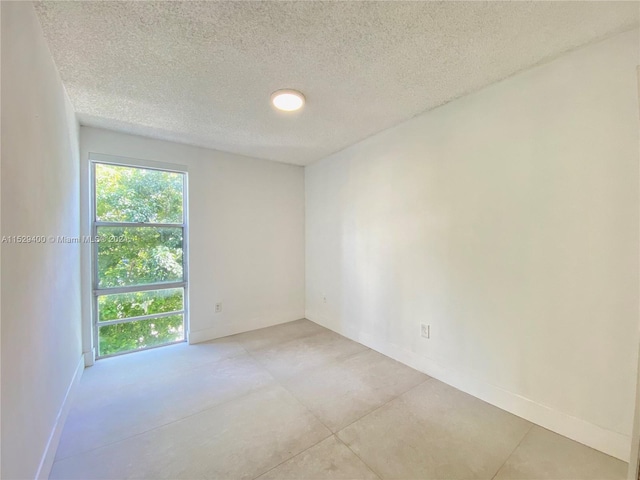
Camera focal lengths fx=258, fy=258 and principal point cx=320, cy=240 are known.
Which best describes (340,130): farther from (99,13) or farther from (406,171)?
(99,13)

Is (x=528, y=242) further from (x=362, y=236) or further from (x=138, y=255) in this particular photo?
(x=138, y=255)

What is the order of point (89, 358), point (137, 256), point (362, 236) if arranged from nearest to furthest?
point (89, 358) → point (137, 256) → point (362, 236)

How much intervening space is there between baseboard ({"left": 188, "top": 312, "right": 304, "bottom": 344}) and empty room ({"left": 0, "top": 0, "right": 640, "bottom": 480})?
214mm

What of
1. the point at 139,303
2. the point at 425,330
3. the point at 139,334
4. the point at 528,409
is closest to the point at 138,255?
the point at 139,303

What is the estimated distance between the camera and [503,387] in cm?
193

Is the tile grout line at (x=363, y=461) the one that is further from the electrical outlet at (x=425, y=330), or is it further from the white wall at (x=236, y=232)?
the white wall at (x=236, y=232)

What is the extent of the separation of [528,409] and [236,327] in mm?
3132

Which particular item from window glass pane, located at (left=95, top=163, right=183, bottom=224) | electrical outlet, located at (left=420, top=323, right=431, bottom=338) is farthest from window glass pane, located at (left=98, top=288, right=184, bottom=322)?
electrical outlet, located at (left=420, top=323, right=431, bottom=338)

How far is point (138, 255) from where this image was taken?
2.99 m

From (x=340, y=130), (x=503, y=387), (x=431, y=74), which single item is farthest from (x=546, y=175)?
(x=340, y=130)

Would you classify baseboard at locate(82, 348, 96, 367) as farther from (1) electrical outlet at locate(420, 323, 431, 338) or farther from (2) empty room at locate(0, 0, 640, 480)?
(1) electrical outlet at locate(420, 323, 431, 338)

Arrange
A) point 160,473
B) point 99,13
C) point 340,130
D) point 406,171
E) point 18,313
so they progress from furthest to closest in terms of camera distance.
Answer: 1. point 340,130
2. point 406,171
3. point 160,473
4. point 99,13
5. point 18,313

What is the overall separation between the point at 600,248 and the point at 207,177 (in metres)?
3.69

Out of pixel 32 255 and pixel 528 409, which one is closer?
pixel 32 255
